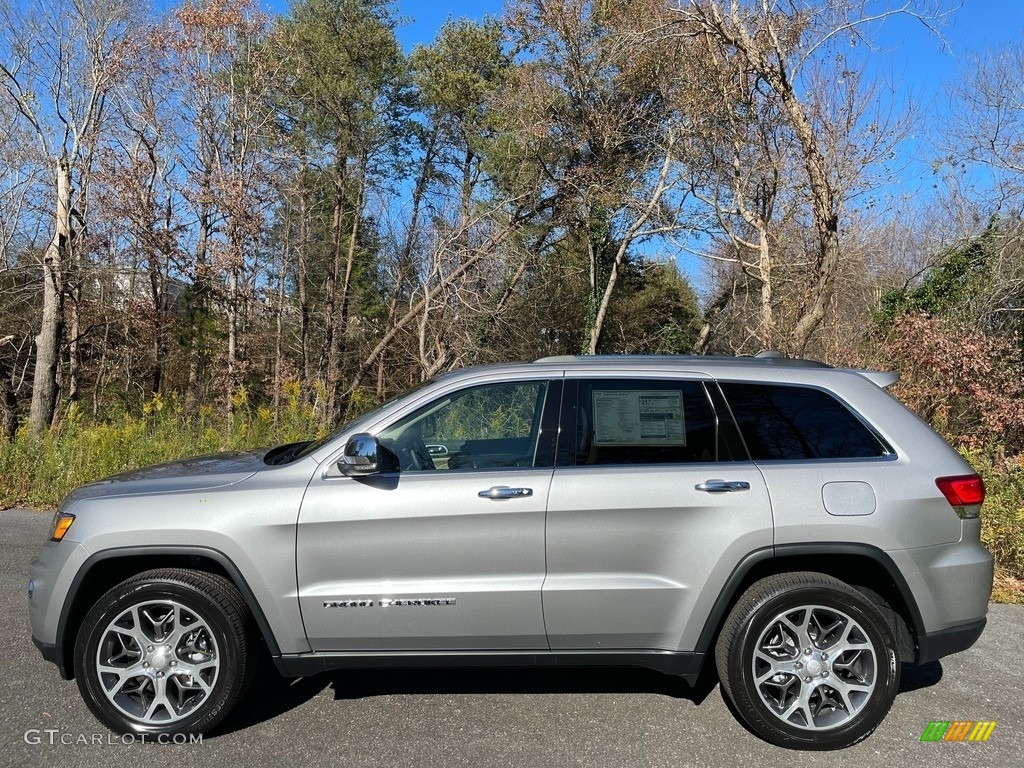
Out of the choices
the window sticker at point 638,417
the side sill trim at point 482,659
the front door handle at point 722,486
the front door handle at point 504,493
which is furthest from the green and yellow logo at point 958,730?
the front door handle at point 504,493

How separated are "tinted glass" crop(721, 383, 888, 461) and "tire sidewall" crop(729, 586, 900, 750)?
0.67m

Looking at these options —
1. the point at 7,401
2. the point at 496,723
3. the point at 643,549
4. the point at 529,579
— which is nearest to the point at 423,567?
the point at 529,579

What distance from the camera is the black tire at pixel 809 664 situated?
3369mm

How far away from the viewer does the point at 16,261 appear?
2009 cm

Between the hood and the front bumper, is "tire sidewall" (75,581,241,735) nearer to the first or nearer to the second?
the front bumper

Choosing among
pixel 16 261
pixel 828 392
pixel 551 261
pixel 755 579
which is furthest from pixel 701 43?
pixel 16 261

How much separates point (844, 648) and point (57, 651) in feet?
12.2

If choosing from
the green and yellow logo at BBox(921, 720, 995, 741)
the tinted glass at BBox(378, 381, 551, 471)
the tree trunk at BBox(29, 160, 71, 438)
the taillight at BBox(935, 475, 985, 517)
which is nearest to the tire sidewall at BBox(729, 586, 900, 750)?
the green and yellow logo at BBox(921, 720, 995, 741)

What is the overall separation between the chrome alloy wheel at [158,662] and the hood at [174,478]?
55 centimetres

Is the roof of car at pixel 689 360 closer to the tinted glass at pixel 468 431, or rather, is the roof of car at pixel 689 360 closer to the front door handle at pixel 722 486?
the tinted glass at pixel 468 431

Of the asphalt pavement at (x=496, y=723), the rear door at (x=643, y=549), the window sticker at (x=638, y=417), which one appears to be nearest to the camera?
the asphalt pavement at (x=496, y=723)

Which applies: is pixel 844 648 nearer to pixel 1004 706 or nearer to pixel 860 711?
pixel 860 711

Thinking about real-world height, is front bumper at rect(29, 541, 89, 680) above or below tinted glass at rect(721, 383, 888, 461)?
below

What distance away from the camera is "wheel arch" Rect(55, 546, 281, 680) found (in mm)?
3369
